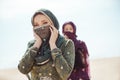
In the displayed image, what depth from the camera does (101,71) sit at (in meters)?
3.44

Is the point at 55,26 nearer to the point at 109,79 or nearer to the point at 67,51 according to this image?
the point at 67,51

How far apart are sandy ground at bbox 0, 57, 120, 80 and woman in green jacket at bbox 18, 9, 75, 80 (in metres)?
1.96

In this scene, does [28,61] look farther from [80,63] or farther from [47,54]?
[80,63]

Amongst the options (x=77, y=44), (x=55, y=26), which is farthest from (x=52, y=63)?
(x=77, y=44)

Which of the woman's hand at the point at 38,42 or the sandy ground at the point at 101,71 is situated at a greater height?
the woman's hand at the point at 38,42

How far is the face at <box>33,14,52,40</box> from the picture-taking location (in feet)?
3.97

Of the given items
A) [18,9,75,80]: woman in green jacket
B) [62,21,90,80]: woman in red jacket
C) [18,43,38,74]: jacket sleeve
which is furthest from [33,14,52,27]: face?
[62,21,90,80]: woman in red jacket

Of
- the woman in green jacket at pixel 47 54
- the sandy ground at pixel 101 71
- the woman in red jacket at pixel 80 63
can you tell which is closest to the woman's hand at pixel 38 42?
the woman in green jacket at pixel 47 54

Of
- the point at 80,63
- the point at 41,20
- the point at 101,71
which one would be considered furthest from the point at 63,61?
the point at 101,71

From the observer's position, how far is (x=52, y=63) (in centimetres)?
118

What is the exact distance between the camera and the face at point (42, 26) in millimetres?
1211

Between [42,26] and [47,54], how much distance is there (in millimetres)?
115

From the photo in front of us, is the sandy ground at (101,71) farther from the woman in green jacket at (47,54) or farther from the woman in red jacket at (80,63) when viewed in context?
the woman in green jacket at (47,54)

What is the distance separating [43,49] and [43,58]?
0.16ft
